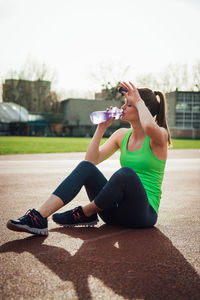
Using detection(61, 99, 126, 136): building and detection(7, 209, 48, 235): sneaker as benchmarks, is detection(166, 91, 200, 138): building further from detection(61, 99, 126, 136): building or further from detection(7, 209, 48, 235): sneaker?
detection(7, 209, 48, 235): sneaker

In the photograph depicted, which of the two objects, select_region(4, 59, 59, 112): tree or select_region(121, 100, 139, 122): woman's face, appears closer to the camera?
select_region(121, 100, 139, 122): woman's face

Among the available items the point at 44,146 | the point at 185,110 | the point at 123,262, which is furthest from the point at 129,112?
the point at 185,110

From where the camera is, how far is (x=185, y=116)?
67.1m

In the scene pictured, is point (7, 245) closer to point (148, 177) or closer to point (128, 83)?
point (148, 177)

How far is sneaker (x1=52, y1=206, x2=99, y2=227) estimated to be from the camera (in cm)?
374

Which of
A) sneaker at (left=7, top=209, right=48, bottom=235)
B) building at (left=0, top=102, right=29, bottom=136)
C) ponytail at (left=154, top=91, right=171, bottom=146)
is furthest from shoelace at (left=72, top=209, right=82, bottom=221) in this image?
building at (left=0, top=102, right=29, bottom=136)

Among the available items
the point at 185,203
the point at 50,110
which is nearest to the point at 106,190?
the point at 185,203

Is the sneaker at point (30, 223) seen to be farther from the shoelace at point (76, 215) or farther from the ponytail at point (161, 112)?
the ponytail at point (161, 112)

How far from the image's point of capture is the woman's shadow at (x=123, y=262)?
7.47 ft

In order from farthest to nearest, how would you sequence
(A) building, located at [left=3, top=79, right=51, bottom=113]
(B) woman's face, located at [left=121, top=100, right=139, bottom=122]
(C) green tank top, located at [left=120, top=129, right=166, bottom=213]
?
(A) building, located at [left=3, top=79, right=51, bottom=113]
(B) woman's face, located at [left=121, top=100, right=139, bottom=122]
(C) green tank top, located at [left=120, top=129, right=166, bottom=213]

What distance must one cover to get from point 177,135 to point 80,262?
62964 millimetres

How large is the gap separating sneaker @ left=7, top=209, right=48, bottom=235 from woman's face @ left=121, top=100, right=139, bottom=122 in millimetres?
1301

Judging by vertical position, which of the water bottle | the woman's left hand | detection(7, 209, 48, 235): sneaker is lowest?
detection(7, 209, 48, 235): sneaker

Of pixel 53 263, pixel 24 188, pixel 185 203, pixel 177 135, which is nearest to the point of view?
pixel 53 263
